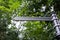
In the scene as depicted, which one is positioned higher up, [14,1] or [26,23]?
[14,1]

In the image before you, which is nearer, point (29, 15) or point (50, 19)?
point (50, 19)

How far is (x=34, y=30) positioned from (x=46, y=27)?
32 centimetres

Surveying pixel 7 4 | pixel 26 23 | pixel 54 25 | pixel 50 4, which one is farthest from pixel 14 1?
pixel 54 25

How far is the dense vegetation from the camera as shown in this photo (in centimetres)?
377

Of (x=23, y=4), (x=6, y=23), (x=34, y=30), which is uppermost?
(x=23, y=4)

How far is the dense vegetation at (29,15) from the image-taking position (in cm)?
377

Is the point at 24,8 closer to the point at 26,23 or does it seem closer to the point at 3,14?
the point at 26,23

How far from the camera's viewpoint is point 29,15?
4.55 m

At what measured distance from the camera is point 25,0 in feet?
14.4

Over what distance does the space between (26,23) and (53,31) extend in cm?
70

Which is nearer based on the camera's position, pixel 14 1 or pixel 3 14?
pixel 3 14

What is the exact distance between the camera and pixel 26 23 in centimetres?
432

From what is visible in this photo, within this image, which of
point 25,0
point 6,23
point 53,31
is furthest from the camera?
point 25,0

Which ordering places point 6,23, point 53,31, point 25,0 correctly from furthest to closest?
point 25,0, point 53,31, point 6,23
